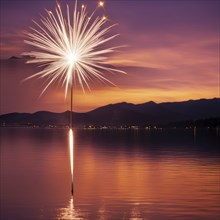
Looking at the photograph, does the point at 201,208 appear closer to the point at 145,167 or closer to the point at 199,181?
the point at 199,181

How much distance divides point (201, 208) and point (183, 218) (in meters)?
6.18

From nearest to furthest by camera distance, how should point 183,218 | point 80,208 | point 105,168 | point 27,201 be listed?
point 183,218, point 80,208, point 27,201, point 105,168

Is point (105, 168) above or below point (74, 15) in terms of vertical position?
below

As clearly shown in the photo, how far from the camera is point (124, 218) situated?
48281 mm

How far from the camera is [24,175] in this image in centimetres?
8631

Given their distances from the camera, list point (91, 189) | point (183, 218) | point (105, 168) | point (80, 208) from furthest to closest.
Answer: point (105, 168) < point (91, 189) < point (80, 208) < point (183, 218)

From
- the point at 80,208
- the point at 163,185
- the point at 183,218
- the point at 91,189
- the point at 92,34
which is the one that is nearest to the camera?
the point at 92,34

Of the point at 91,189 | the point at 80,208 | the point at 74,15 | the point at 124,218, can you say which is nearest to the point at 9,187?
the point at 91,189

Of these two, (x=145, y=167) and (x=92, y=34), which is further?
(x=145, y=167)

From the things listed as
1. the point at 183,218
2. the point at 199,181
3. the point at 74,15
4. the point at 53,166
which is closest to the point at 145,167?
the point at 53,166

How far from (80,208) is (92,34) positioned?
19090 millimetres

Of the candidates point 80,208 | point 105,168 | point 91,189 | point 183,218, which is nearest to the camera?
point 183,218

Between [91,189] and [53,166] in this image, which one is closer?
[91,189]

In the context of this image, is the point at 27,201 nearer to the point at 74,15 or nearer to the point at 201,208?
the point at 201,208
